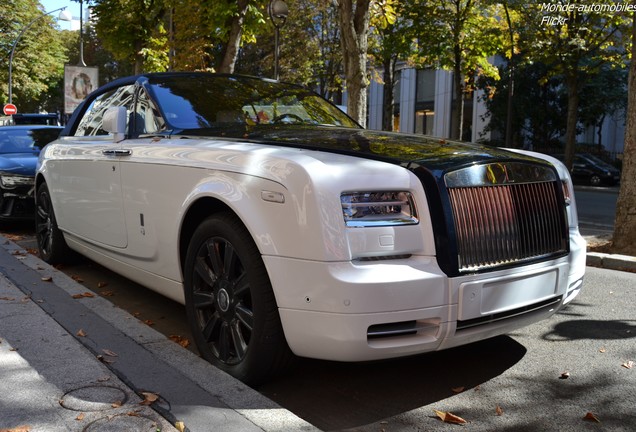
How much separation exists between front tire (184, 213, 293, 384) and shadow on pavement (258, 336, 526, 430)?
25 cm

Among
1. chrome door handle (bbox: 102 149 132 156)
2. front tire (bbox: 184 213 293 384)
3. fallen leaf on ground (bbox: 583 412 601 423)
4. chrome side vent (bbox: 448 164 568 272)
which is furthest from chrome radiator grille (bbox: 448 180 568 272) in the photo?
chrome door handle (bbox: 102 149 132 156)

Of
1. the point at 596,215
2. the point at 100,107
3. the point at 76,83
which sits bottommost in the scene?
the point at 596,215

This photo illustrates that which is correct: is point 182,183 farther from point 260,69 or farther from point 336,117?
point 260,69

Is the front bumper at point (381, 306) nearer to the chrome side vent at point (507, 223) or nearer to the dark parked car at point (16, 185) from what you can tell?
the chrome side vent at point (507, 223)

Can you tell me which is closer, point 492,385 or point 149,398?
point 149,398

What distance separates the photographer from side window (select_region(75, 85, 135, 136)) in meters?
5.04

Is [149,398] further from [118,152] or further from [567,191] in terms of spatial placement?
[567,191]

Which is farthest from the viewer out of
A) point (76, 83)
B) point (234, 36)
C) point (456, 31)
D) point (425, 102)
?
point (425, 102)

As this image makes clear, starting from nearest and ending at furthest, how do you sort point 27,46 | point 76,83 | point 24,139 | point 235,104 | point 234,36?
point 235,104 → point 24,139 → point 234,36 → point 76,83 → point 27,46

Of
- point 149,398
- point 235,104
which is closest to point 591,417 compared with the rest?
point 149,398

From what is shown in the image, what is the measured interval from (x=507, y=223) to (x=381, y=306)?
90cm

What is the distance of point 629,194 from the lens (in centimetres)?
777

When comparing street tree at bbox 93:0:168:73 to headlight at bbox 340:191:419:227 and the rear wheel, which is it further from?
headlight at bbox 340:191:419:227

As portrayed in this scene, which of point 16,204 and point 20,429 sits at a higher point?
point 16,204
